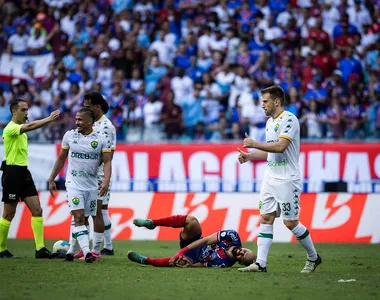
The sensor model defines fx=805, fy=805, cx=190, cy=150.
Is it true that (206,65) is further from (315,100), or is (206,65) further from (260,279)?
(260,279)

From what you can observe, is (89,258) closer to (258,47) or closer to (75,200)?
(75,200)

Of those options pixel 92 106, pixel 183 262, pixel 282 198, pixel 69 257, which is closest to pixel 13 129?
pixel 92 106

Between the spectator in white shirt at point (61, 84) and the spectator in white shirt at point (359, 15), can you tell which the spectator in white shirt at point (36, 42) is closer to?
the spectator in white shirt at point (61, 84)

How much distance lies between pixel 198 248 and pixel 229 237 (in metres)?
0.55

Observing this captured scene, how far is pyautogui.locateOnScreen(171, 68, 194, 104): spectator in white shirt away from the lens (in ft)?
75.0

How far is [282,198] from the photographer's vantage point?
36.6 feet

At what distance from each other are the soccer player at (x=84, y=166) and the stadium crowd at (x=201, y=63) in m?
8.77

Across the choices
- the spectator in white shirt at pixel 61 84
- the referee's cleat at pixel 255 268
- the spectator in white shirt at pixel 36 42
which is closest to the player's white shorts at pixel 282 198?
the referee's cleat at pixel 255 268

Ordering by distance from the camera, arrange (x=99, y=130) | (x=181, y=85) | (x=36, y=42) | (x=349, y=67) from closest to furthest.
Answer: (x=99, y=130)
(x=349, y=67)
(x=181, y=85)
(x=36, y=42)

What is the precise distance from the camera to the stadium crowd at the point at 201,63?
21.6 meters

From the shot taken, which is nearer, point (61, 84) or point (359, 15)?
point (61, 84)

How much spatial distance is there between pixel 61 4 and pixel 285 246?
14251mm

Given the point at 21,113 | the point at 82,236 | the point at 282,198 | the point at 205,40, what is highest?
the point at 205,40

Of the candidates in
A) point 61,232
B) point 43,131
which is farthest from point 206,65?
point 61,232
